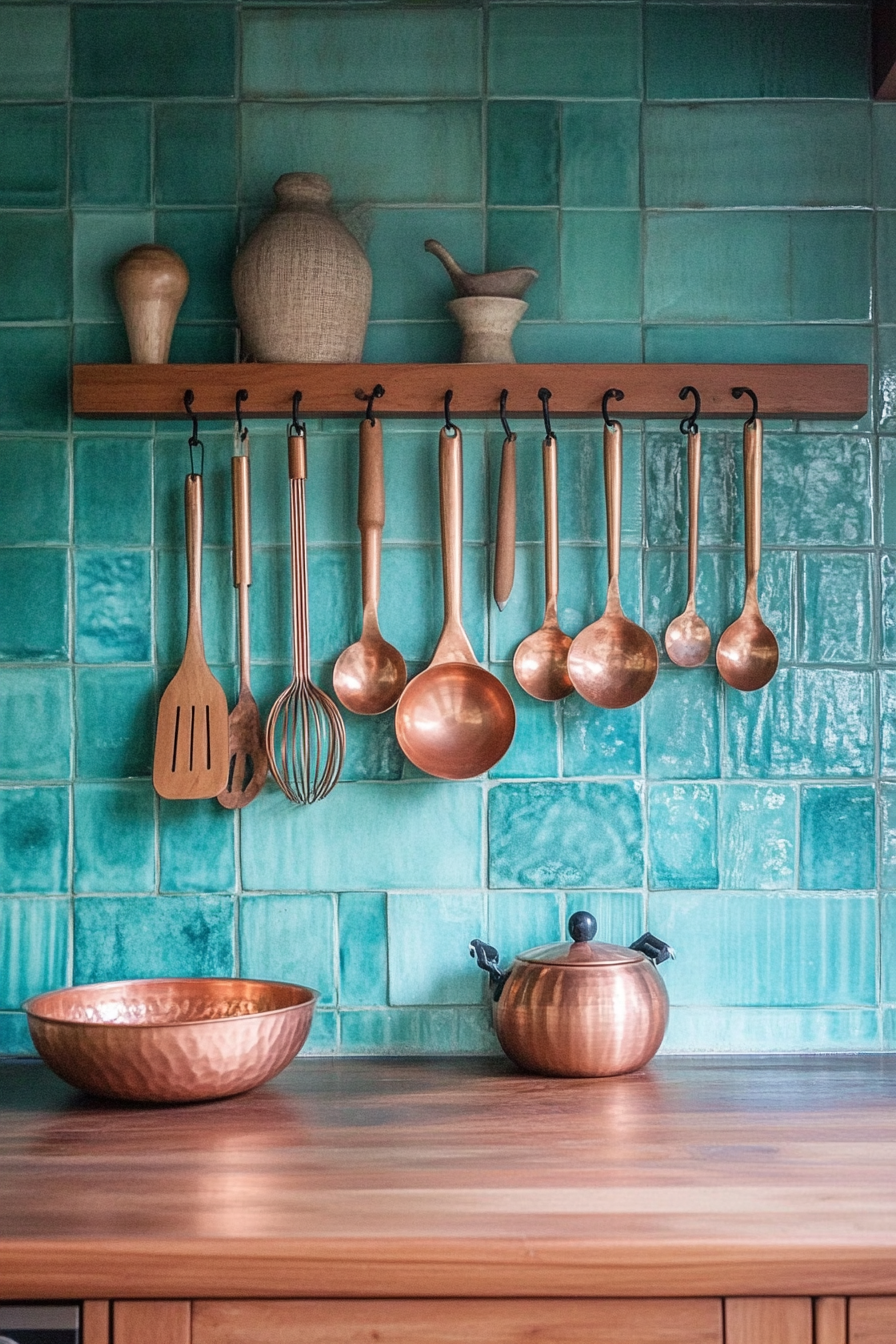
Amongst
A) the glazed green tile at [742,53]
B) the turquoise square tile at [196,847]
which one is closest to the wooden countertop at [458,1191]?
the turquoise square tile at [196,847]

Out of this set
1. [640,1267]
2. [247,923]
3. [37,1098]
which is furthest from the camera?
[247,923]

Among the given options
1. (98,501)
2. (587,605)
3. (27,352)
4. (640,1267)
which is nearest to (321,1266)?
(640,1267)

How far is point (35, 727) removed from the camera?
1.62 metres

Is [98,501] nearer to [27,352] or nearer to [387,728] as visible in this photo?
[27,352]

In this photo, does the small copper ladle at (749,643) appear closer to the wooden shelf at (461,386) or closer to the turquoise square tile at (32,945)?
the wooden shelf at (461,386)

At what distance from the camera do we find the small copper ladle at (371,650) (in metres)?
1.57

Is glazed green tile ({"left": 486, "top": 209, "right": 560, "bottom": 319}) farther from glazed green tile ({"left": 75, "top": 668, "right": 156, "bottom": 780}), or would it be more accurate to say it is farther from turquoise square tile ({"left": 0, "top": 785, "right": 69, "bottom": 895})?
turquoise square tile ({"left": 0, "top": 785, "right": 69, "bottom": 895})

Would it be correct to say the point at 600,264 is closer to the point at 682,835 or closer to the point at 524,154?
the point at 524,154

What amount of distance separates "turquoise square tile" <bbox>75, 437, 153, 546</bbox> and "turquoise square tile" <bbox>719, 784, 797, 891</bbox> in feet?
2.70

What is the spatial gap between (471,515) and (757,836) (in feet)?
1.80

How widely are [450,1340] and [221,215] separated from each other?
131 centimetres

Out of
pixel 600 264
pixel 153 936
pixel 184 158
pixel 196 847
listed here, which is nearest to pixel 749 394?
pixel 600 264

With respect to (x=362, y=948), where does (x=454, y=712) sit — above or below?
above

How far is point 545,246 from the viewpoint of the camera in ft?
5.40
